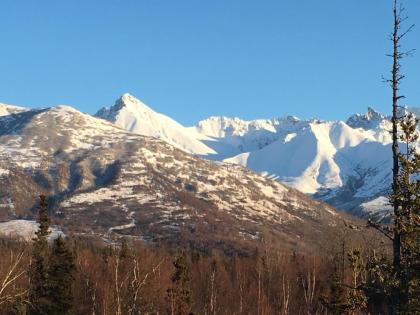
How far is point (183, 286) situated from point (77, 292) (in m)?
15.7

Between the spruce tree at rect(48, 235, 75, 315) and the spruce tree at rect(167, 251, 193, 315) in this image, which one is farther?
the spruce tree at rect(167, 251, 193, 315)

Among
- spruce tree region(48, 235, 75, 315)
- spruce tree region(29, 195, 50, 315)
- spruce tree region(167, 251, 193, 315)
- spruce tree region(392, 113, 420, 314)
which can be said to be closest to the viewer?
spruce tree region(392, 113, 420, 314)

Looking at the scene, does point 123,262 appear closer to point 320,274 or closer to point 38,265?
point 38,265

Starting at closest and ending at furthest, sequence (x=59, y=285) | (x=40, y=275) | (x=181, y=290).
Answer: (x=59, y=285) → (x=40, y=275) → (x=181, y=290)

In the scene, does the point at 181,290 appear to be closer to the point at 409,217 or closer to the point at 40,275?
the point at 40,275

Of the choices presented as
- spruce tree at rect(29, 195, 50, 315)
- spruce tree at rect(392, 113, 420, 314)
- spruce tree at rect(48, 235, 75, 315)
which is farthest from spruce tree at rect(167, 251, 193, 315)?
spruce tree at rect(392, 113, 420, 314)

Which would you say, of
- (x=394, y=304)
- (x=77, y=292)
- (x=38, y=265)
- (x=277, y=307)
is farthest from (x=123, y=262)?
(x=394, y=304)

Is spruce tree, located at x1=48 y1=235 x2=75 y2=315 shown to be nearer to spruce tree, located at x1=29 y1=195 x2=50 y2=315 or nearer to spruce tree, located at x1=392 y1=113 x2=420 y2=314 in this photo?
spruce tree, located at x1=29 y1=195 x2=50 y2=315

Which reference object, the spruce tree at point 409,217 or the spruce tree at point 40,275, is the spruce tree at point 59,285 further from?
the spruce tree at point 409,217

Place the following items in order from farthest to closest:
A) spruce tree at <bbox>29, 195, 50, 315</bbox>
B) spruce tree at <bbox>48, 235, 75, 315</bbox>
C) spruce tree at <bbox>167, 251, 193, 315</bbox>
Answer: spruce tree at <bbox>167, 251, 193, 315</bbox>
spruce tree at <bbox>48, 235, 75, 315</bbox>
spruce tree at <bbox>29, 195, 50, 315</bbox>

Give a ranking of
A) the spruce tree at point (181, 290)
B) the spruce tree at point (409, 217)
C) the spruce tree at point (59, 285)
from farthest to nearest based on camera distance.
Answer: the spruce tree at point (181, 290), the spruce tree at point (59, 285), the spruce tree at point (409, 217)

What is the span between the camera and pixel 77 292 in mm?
95500

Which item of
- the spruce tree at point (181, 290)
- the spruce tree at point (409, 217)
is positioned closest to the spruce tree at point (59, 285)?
the spruce tree at point (181, 290)

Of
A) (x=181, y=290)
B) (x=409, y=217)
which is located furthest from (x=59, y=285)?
(x=409, y=217)
